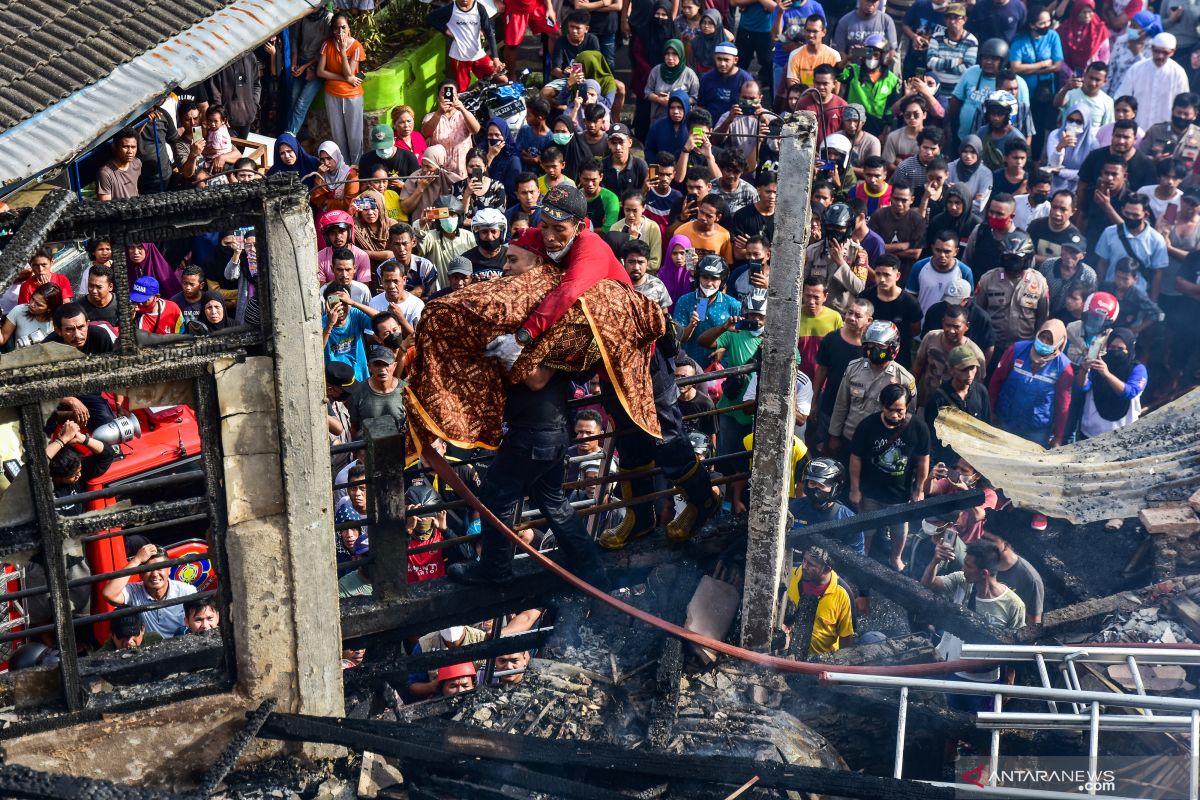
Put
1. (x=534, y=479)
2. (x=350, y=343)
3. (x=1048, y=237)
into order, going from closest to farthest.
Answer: (x=534, y=479)
(x=350, y=343)
(x=1048, y=237)

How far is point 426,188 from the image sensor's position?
47.7 ft

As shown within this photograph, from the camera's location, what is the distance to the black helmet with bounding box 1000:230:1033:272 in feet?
43.3

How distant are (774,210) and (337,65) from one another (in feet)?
24.2

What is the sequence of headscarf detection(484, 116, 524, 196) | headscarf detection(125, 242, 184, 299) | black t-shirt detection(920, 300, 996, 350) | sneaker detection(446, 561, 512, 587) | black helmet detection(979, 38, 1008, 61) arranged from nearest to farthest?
1. sneaker detection(446, 561, 512, 587)
2. headscarf detection(125, 242, 184, 299)
3. black t-shirt detection(920, 300, 996, 350)
4. headscarf detection(484, 116, 524, 196)
5. black helmet detection(979, 38, 1008, 61)

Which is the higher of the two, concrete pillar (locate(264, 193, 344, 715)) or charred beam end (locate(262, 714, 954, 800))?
concrete pillar (locate(264, 193, 344, 715))

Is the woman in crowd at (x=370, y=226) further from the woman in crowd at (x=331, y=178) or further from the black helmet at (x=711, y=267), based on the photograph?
the black helmet at (x=711, y=267)

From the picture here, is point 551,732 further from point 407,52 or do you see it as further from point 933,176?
point 407,52

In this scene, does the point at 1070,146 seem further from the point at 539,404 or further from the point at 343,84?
the point at 539,404

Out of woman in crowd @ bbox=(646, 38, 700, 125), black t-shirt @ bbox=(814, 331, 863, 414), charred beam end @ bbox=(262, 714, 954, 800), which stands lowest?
charred beam end @ bbox=(262, 714, 954, 800)

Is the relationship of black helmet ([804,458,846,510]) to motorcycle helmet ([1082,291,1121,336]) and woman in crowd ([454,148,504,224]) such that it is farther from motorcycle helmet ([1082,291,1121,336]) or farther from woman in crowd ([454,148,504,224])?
woman in crowd ([454,148,504,224])

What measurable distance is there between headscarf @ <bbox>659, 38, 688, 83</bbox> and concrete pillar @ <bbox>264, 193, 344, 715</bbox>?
9.21 meters

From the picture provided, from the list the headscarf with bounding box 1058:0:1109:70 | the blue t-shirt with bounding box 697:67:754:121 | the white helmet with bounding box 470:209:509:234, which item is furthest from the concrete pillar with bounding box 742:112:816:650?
the headscarf with bounding box 1058:0:1109:70

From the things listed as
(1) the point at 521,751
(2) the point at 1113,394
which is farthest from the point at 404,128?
(1) the point at 521,751

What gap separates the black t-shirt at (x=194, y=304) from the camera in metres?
Answer: 12.4
